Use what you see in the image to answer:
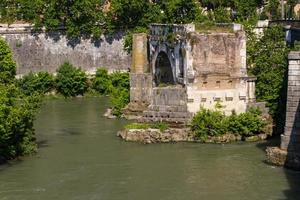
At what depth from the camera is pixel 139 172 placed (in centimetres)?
2067

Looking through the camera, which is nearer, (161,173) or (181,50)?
(161,173)

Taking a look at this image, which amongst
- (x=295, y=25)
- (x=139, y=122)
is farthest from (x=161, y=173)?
(x=295, y=25)

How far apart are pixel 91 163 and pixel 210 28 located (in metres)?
7.08

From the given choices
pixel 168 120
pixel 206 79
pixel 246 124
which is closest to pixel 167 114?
pixel 168 120

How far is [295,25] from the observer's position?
31.2m

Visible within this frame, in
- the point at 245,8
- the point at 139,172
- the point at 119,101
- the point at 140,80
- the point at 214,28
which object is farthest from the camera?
the point at 245,8

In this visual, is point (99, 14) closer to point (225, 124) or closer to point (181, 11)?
point (181, 11)

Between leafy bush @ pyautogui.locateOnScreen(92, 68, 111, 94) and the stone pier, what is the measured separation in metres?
18.6

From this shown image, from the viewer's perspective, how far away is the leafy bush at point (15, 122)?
20625 millimetres

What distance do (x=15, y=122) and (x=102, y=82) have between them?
17.9m

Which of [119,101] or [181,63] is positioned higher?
[181,63]

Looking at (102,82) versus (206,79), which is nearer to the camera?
(206,79)

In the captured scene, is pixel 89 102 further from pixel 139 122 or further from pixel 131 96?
pixel 139 122

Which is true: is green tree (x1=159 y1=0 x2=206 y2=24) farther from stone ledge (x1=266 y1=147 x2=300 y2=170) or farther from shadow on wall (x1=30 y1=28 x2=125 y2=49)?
stone ledge (x1=266 y1=147 x2=300 y2=170)
